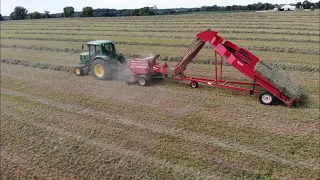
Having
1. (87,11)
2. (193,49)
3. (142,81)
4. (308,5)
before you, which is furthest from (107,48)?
(308,5)

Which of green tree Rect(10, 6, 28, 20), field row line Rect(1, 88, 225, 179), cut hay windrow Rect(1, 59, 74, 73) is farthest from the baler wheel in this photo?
green tree Rect(10, 6, 28, 20)

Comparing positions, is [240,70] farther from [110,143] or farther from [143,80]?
[110,143]

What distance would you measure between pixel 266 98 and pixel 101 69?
6.48m

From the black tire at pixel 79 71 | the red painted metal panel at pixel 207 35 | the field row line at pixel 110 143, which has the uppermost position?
the red painted metal panel at pixel 207 35

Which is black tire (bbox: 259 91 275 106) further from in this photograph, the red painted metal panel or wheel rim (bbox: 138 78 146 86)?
wheel rim (bbox: 138 78 146 86)

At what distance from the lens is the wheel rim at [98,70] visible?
11.3m

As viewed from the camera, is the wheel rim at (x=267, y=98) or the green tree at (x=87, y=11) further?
the green tree at (x=87, y=11)

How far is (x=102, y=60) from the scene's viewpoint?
1112 centimetres

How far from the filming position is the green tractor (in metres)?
11.2

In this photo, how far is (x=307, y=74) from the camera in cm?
1124

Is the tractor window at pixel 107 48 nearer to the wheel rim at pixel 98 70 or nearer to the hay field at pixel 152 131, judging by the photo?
the wheel rim at pixel 98 70

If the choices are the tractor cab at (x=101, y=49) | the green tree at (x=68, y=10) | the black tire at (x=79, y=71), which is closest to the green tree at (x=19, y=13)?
the green tree at (x=68, y=10)

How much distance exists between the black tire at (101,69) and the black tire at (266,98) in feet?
19.6

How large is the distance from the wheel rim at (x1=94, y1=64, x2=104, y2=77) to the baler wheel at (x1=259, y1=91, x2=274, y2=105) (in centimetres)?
627
